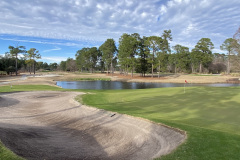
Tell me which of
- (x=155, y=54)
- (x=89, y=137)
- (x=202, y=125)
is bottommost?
(x=89, y=137)

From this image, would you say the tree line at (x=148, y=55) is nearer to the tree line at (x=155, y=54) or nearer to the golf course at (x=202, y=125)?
the tree line at (x=155, y=54)

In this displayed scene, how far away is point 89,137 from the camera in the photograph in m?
7.32

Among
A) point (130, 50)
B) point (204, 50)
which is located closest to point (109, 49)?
point (130, 50)

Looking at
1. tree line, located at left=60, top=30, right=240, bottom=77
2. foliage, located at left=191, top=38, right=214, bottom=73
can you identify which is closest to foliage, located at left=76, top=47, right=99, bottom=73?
tree line, located at left=60, top=30, right=240, bottom=77

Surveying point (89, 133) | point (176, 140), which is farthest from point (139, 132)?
point (89, 133)

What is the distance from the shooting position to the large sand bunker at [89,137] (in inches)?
209

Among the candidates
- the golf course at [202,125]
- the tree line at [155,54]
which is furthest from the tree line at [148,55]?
the golf course at [202,125]

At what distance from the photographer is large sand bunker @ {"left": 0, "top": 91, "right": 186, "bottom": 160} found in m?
5.31

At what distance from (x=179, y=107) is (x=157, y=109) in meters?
1.48

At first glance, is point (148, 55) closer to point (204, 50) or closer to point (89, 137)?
point (204, 50)

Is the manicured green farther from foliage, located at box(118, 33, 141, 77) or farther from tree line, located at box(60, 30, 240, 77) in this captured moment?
foliage, located at box(118, 33, 141, 77)

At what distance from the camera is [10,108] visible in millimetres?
12086

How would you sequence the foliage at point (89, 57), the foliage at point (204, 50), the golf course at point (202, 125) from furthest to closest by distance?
the foliage at point (89, 57) < the foliage at point (204, 50) < the golf course at point (202, 125)

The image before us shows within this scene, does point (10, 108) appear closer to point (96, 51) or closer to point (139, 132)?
point (139, 132)
